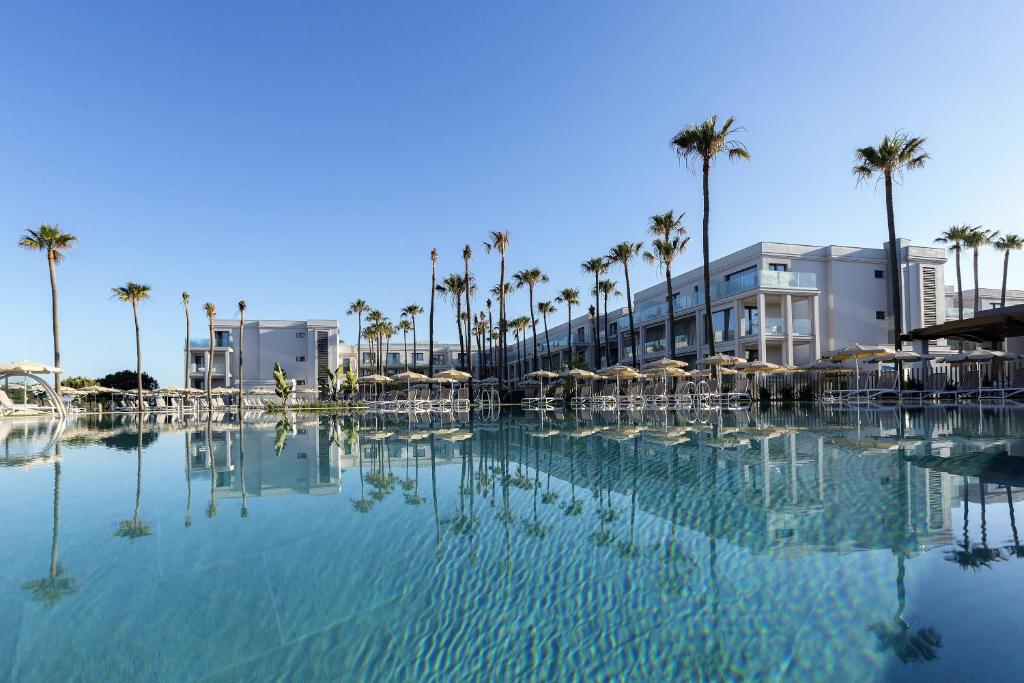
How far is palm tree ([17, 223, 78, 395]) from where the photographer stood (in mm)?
27516

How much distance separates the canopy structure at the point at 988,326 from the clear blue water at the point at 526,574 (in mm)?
2708

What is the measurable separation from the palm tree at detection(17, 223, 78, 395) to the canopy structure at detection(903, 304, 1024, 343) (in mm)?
34153

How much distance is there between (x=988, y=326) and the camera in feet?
30.5

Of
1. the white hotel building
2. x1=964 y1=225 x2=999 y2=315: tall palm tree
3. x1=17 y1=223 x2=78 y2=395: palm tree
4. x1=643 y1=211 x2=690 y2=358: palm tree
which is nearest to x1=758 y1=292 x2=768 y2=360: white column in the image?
the white hotel building

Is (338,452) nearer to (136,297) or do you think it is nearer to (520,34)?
(520,34)

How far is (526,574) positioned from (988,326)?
977 cm

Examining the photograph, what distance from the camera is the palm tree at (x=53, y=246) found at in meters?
27.5

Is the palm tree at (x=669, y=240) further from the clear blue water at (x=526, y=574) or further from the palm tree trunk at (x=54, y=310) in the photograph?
the palm tree trunk at (x=54, y=310)

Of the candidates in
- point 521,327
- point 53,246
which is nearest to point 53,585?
point 53,246

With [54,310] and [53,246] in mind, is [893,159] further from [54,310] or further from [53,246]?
[53,246]

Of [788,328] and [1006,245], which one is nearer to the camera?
[788,328]

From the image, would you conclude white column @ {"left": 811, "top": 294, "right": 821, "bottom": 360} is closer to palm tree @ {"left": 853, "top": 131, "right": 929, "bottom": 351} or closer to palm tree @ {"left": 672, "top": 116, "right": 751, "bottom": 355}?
palm tree @ {"left": 853, "top": 131, "right": 929, "bottom": 351}

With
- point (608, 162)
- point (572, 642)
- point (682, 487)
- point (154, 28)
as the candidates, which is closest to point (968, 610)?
point (572, 642)

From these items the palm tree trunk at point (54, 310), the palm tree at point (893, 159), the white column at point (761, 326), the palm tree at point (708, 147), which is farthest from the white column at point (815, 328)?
the palm tree trunk at point (54, 310)
